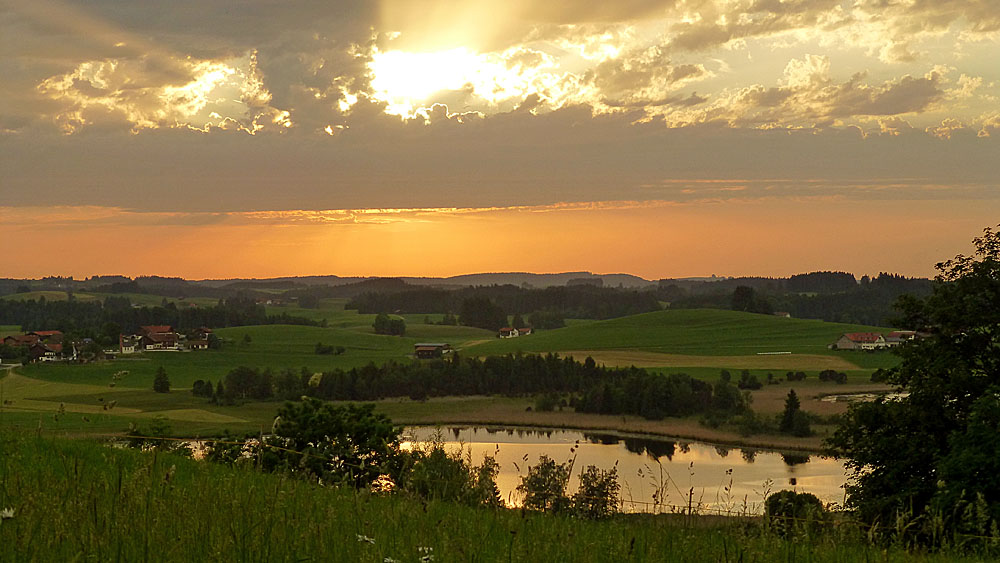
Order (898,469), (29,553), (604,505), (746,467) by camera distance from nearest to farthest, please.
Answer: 1. (29,553)
2. (604,505)
3. (898,469)
4. (746,467)

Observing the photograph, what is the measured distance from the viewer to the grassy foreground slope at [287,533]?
4.95m

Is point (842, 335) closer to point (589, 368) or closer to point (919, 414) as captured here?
point (589, 368)

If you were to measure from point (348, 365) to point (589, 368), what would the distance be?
47.1m

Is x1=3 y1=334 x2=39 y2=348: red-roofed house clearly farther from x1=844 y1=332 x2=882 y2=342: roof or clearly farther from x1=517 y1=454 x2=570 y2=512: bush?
x1=844 y1=332 x2=882 y2=342: roof

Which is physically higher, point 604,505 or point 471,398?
point 604,505

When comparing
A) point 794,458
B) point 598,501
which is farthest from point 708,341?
point 598,501

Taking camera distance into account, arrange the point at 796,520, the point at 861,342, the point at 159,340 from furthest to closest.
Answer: the point at 159,340 < the point at 861,342 < the point at 796,520

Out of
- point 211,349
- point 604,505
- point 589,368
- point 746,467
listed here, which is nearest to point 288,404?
point 604,505

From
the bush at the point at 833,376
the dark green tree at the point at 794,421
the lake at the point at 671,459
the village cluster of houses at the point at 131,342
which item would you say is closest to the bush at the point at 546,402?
the lake at the point at 671,459

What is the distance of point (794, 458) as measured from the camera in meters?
78.5

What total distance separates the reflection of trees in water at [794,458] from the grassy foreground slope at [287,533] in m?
73.1

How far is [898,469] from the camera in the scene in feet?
93.7

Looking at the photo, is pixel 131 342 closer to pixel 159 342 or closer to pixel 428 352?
pixel 159 342

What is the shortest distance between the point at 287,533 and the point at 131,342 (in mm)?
195018
